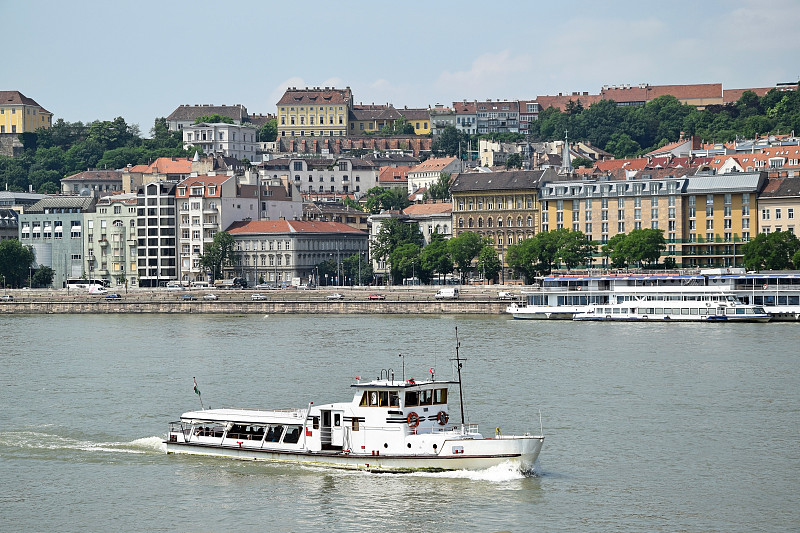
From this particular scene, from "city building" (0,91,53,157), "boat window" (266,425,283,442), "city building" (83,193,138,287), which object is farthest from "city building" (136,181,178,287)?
"boat window" (266,425,283,442)

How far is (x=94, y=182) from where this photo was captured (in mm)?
161375

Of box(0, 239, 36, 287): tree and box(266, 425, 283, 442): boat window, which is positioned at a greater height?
box(0, 239, 36, 287): tree

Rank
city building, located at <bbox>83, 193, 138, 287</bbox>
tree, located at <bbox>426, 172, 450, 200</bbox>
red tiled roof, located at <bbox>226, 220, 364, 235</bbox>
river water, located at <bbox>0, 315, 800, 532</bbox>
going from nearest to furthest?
1. river water, located at <bbox>0, 315, 800, 532</bbox>
2. red tiled roof, located at <bbox>226, 220, 364, 235</bbox>
3. city building, located at <bbox>83, 193, 138, 287</bbox>
4. tree, located at <bbox>426, 172, 450, 200</bbox>

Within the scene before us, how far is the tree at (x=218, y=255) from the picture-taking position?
120m

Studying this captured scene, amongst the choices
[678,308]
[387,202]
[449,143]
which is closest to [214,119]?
[449,143]

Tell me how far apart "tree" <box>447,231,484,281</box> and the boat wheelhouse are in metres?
76.5

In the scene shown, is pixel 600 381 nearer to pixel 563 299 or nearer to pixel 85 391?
pixel 85 391

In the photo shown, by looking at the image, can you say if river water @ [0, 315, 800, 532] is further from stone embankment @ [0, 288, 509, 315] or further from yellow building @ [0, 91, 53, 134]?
yellow building @ [0, 91, 53, 134]

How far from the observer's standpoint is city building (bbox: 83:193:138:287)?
129 metres

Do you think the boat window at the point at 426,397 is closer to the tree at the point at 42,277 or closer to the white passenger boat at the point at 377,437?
the white passenger boat at the point at 377,437

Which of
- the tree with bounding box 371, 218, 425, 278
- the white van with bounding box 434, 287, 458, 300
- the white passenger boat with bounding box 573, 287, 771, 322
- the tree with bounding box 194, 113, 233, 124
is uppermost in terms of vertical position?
the tree with bounding box 194, 113, 233, 124

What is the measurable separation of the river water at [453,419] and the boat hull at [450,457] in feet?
0.93

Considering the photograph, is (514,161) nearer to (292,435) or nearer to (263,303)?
(263,303)

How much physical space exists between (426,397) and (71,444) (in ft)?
33.2
